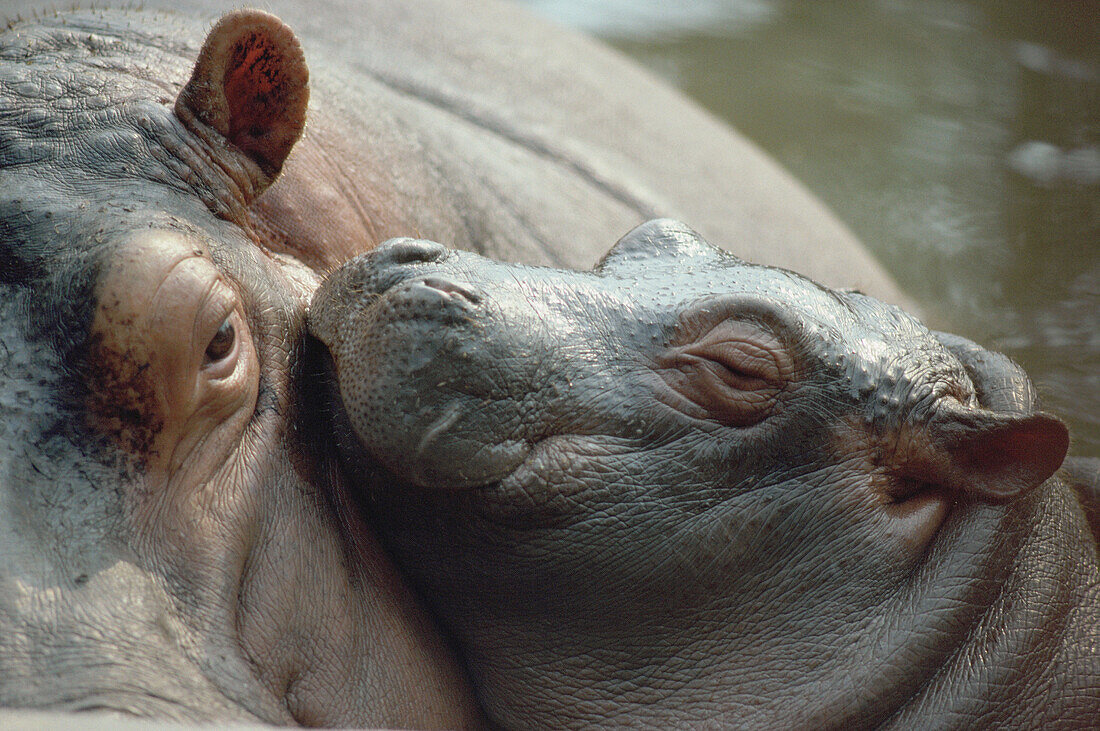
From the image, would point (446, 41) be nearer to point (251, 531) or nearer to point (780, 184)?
point (780, 184)

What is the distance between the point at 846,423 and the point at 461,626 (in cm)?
80

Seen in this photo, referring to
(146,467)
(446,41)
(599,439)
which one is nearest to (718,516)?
(599,439)

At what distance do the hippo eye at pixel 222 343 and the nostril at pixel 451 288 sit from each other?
0.33m

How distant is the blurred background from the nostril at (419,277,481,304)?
7.81ft

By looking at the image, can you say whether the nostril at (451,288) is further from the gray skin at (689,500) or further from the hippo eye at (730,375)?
the hippo eye at (730,375)

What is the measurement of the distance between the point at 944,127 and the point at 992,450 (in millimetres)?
4714

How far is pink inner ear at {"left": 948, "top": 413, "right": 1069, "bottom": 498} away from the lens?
2.10 metres

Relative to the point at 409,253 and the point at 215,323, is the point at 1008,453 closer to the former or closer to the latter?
the point at 409,253

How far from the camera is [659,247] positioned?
2.34 m

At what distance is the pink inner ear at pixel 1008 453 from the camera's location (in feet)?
6.89

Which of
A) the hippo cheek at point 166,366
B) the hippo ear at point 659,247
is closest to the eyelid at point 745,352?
the hippo ear at point 659,247

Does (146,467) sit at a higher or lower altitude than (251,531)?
higher

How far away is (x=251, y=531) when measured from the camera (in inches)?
71.9

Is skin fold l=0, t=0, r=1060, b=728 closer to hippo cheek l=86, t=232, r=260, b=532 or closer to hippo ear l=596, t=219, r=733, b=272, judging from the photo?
hippo cheek l=86, t=232, r=260, b=532
